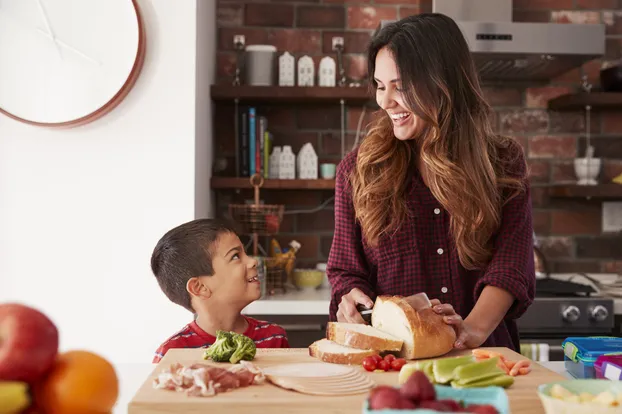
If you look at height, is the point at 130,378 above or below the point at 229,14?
below

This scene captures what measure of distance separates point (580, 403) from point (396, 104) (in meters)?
0.95

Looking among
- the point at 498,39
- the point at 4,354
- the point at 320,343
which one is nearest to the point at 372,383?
the point at 320,343

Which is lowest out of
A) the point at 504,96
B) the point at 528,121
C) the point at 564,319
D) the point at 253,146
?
the point at 564,319

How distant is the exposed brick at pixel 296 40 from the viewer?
3.26 meters

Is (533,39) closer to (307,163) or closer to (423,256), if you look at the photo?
(307,163)

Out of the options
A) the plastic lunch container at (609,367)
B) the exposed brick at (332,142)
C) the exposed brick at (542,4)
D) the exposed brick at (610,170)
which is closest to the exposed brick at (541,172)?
the exposed brick at (610,170)

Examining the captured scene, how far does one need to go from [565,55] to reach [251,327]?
1800mm

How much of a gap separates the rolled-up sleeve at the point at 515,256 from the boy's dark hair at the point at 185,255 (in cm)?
66

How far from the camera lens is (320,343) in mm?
1415

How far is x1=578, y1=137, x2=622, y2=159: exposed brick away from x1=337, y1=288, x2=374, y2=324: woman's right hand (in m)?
2.08

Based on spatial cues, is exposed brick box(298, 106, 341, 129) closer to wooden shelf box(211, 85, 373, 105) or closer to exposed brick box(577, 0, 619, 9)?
wooden shelf box(211, 85, 373, 105)

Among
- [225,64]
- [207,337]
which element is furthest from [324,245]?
[207,337]

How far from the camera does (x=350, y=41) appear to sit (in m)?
3.26

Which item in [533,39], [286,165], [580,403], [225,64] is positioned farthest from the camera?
[225,64]
